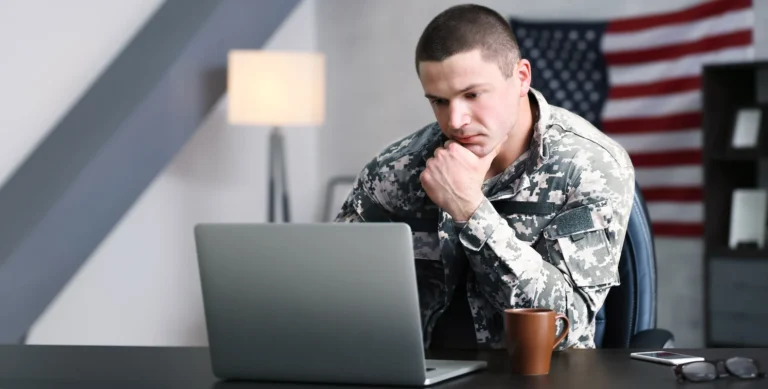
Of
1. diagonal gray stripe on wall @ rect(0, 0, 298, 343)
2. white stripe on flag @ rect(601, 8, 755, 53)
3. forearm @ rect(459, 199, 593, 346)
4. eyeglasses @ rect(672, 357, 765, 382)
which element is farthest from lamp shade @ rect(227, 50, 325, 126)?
eyeglasses @ rect(672, 357, 765, 382)

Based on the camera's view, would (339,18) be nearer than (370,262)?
No

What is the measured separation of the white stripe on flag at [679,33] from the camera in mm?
4211

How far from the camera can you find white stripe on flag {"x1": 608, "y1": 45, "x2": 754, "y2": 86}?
4262mm

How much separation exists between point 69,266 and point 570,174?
2.31 m

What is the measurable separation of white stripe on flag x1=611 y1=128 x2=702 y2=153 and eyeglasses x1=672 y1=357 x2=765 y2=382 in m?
3.34

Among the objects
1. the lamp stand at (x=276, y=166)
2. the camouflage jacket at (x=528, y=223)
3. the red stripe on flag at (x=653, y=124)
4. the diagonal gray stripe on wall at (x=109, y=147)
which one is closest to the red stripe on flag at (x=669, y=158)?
the red stripe on flag at (x=653, y=124)

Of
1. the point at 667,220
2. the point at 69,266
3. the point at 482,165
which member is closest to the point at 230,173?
→ the point at 69,266

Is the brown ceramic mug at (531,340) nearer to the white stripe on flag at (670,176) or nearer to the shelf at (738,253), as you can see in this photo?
the shelf at (738,253)

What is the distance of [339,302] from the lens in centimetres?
125

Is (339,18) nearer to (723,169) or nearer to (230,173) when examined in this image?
(230,173)

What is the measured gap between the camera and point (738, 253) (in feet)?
13.3

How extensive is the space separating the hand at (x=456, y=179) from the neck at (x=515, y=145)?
18 cm

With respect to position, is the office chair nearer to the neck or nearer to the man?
the man

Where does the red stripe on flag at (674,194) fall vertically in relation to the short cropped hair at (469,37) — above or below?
above
